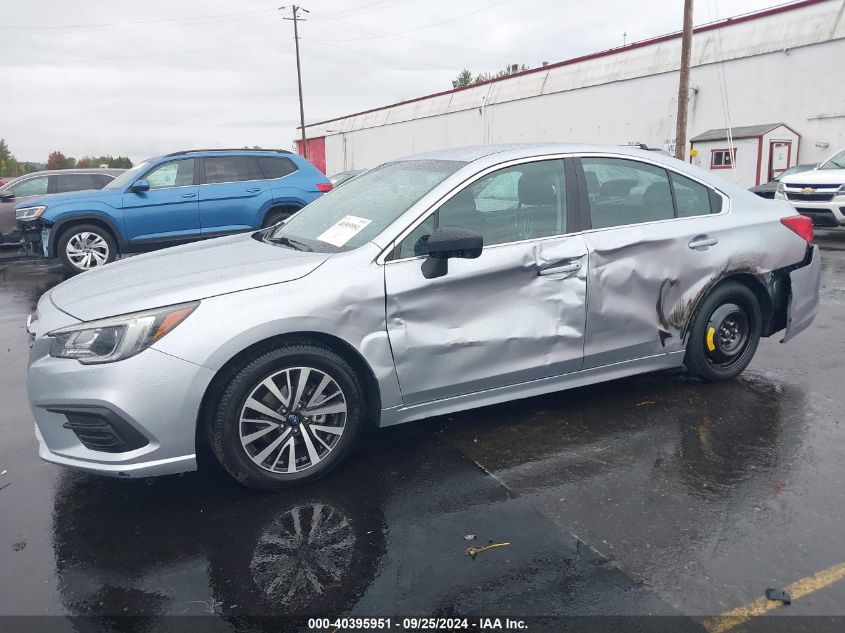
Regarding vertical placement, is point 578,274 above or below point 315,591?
above

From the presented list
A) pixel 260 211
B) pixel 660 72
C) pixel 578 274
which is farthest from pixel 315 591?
pixel 660 72

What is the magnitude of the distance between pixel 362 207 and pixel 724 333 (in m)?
2.60

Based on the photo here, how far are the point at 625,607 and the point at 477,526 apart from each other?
770 mm

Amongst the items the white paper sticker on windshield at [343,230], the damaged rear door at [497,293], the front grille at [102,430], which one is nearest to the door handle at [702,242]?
the damaged rear door at [497,293]

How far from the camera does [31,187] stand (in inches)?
540

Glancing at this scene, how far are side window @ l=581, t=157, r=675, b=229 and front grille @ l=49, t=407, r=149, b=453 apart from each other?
9.15ft

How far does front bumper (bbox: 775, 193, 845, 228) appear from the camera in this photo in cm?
1284

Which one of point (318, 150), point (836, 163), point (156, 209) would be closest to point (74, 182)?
point (156, 209)

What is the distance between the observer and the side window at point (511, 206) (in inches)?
154

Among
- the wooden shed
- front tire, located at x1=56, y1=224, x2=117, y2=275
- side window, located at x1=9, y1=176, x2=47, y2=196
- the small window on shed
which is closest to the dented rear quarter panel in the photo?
front tire, located at x1=56, y1=224, x2=117, y2=275

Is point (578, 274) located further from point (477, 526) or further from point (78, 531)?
point (78, 531)

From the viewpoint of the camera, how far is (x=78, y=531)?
3201mm

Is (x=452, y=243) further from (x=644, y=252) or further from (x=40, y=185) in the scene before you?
(x=40, y=185)

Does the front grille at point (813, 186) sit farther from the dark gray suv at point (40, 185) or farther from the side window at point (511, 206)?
the dark gray suv at point (40, 185)
